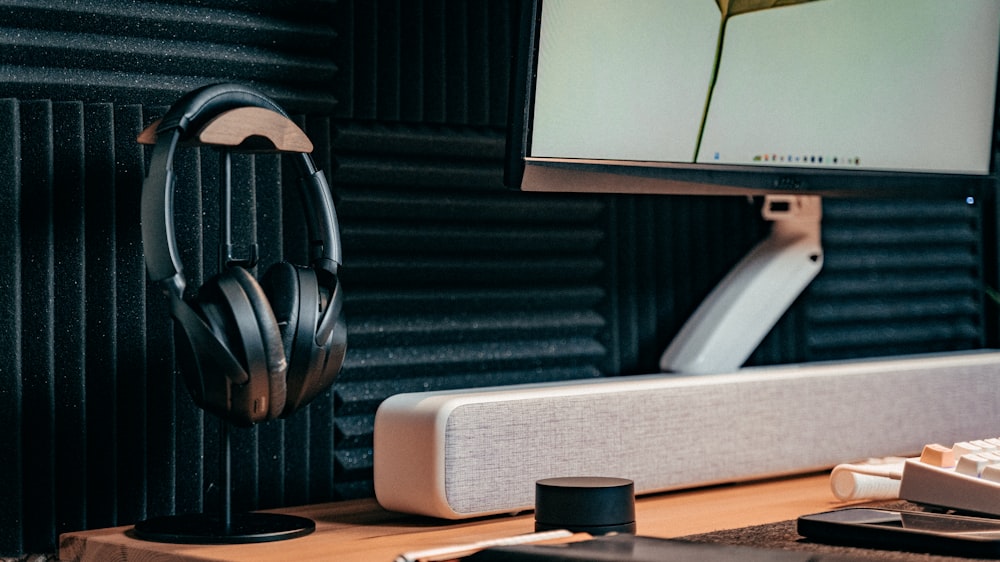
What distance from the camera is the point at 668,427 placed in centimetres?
125

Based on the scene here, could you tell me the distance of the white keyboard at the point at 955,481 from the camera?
98cm

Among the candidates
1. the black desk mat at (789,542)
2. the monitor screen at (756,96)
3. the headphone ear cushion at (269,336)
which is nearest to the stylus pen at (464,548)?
the black desk mat at (789,542)

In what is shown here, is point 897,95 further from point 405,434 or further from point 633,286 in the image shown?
point 405,434

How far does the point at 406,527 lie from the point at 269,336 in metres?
0.25

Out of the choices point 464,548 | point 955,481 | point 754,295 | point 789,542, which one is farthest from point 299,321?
point 754,295

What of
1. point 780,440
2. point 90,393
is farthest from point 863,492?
point 90,393

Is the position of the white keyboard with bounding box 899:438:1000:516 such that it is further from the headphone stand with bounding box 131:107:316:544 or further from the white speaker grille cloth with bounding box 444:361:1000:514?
the headphone stand with bounding box 131:107:316:544

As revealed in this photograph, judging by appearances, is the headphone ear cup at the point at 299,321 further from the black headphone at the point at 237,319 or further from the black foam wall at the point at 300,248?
the black foam wall at the point at 300,248

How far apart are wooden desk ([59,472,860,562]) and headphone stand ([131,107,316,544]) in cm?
1

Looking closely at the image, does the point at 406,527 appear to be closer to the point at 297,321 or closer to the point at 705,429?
the point at 297,321

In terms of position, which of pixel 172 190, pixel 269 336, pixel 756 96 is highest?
pixel 756 96

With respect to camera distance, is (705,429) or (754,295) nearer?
(705,429)

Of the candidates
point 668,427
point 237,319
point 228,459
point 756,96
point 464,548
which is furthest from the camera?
point 756,96

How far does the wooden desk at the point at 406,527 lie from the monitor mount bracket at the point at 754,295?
17 cm
